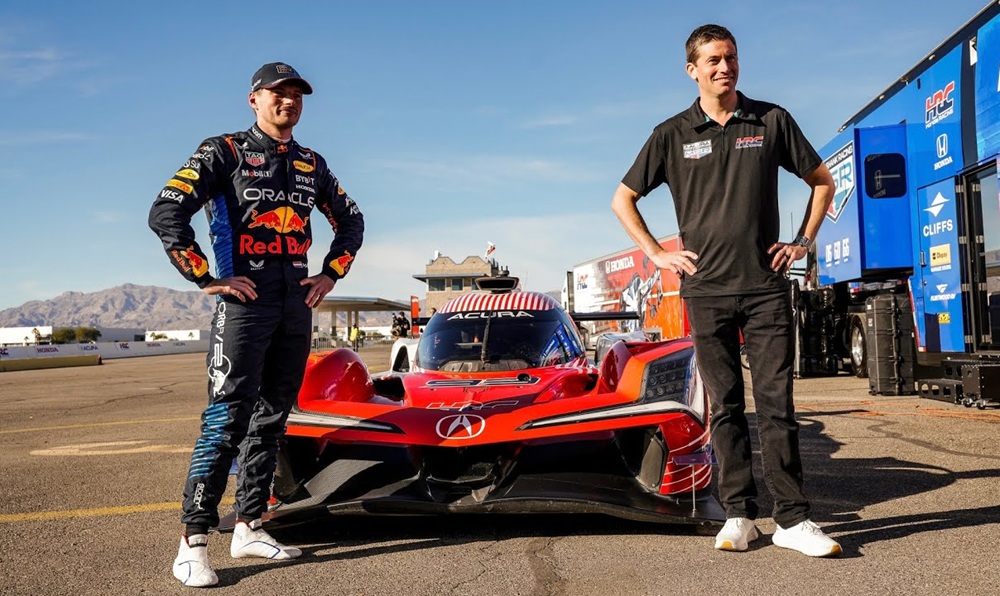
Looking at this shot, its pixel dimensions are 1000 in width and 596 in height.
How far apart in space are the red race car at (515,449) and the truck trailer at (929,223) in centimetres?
542

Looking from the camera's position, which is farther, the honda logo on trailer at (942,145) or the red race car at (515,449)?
the honda logo on trailer at (942,145)

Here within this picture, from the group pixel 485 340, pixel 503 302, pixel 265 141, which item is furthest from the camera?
pixel 503 302

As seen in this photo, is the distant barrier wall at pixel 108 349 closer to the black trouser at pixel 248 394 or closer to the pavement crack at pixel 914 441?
the pavement crack at pixel 914 441

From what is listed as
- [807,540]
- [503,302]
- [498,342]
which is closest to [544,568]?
[807,540]

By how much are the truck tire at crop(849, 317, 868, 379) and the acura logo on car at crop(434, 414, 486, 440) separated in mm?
10254

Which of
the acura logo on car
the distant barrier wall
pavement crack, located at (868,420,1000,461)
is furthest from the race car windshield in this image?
the distant barrier wall

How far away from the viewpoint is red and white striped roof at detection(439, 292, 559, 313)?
6566 millimetres

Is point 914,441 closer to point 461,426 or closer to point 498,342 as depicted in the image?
point 498,342

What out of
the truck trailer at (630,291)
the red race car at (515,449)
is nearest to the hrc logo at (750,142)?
the red race car at (515,449)

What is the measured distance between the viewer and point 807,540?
3.45m

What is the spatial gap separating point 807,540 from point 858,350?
1071 cm

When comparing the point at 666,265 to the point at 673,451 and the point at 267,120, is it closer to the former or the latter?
the point at 673,451

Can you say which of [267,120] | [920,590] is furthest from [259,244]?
[920,590]

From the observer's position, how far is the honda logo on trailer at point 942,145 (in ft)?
30.1
